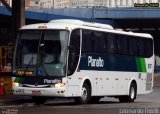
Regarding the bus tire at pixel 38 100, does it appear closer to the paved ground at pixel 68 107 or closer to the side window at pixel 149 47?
the paved ground at pixel 68 107

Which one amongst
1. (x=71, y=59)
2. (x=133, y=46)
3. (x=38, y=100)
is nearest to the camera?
(x=71, y=59)

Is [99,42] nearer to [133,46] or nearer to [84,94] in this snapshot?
[84,94]

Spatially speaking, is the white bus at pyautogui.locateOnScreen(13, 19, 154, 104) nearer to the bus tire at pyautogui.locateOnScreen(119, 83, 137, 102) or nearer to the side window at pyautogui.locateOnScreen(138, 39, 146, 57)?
the bus tire at pyautogui.locateOnScreen(119, 83, 137, 102)

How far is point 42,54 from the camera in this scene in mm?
22938

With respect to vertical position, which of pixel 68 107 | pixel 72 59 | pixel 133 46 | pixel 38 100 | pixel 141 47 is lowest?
pixel 38 100

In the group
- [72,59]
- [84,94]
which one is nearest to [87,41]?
[72,59]

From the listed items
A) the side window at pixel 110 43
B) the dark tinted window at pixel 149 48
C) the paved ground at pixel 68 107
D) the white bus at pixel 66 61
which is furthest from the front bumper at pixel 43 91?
the dark tinted window at pixel 149 48

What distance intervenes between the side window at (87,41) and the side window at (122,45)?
269 cm

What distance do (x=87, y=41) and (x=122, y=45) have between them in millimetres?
3571

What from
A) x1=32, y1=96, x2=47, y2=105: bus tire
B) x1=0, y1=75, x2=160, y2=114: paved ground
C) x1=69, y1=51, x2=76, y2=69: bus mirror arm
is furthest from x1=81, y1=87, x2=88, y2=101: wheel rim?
x1=32, y1=96, x2=47, y2=105: bus tire

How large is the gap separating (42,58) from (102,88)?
4039 mm

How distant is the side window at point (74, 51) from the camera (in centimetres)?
2302

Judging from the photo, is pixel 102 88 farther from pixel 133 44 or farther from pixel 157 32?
pixel 157 32

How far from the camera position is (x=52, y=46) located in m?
22.9
